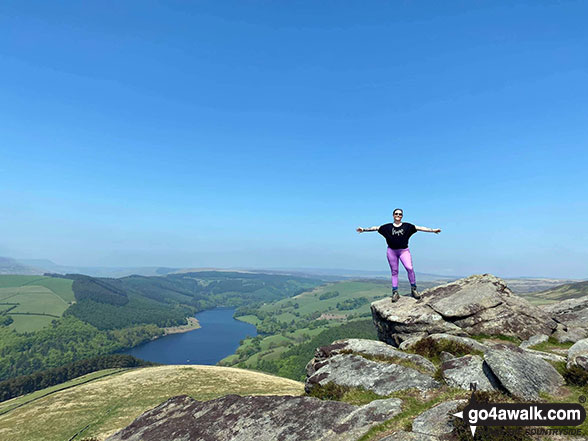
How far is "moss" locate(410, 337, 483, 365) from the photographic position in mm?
14867

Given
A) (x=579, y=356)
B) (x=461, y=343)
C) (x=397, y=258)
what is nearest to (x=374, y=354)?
(x=461, y=343)

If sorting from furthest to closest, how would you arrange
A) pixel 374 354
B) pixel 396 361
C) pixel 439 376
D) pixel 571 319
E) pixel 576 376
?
pixel 571 319 < pixel 374 354 < pixel 396 361 < pixel 439 376 < pixel 576 376

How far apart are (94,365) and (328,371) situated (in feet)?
738

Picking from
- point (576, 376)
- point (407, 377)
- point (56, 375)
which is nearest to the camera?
point (576, 376)

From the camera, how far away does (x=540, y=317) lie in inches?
776

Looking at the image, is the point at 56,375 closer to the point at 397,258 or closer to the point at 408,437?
the point at 397,258

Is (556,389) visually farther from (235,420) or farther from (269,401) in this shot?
(235,420)

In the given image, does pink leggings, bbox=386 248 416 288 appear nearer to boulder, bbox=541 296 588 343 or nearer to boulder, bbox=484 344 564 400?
boulder, bbox=484 344 564 400

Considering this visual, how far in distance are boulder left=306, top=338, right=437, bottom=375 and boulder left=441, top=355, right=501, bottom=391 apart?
980 mm

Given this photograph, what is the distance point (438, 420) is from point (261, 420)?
21.2ft

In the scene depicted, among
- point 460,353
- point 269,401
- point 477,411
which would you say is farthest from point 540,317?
point 269,401

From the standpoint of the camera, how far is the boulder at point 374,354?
45.8 ft

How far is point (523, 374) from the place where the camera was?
35.1 ft

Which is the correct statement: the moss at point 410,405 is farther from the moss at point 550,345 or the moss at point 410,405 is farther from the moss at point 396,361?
the moss at point 550,345
